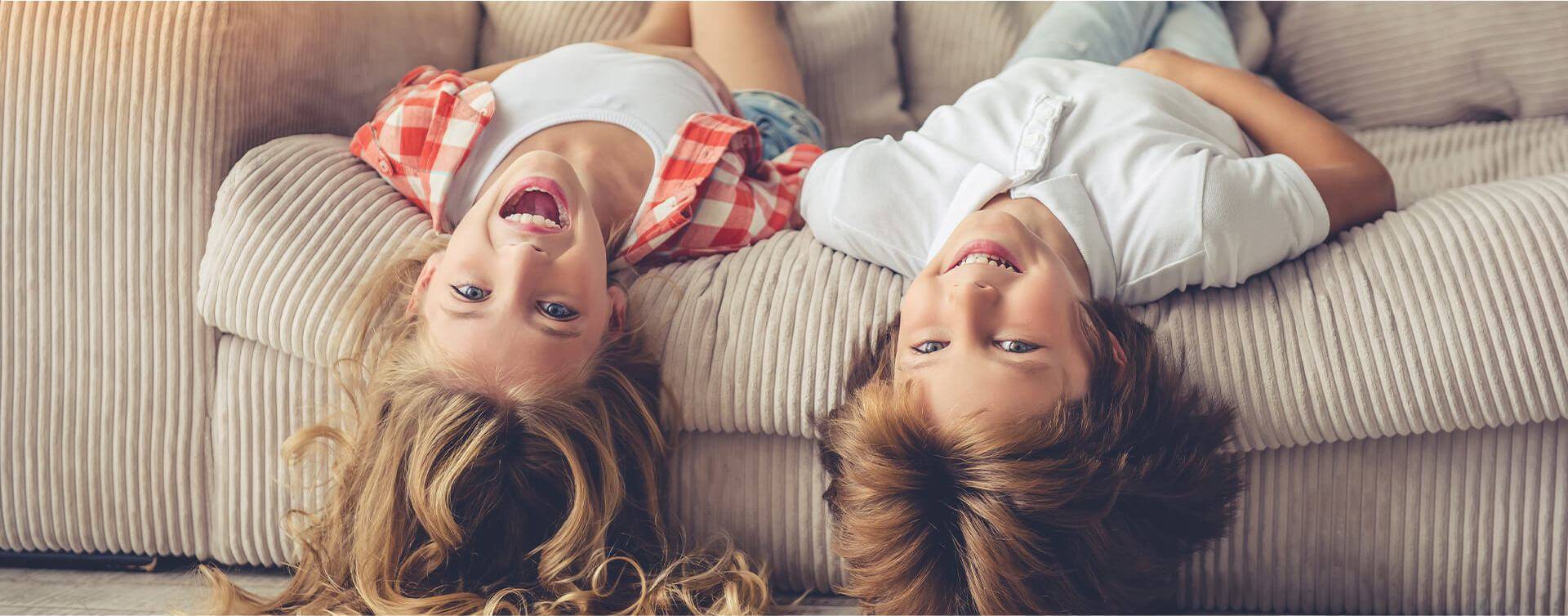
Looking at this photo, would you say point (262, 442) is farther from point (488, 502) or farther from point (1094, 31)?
point (1094, 31)

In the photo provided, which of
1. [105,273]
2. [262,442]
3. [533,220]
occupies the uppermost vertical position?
[533,220]

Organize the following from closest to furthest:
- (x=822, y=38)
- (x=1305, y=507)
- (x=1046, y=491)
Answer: (x=1046, y=491) < (x=1305, y=507) < (x=822, y=38)

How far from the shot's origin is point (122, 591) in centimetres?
101

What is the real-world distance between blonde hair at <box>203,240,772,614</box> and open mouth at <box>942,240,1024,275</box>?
0.31 meters

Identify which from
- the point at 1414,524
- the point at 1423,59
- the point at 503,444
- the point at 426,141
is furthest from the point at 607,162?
the point at 1423,59

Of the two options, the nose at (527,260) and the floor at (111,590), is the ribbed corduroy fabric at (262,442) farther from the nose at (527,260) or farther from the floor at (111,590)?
the nose at (527,260)

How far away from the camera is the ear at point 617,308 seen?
963 millimetres

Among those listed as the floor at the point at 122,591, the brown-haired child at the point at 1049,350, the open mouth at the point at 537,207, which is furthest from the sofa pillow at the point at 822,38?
the floor at the point at 122,591

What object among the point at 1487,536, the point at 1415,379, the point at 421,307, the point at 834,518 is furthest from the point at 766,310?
the point at 1487,536

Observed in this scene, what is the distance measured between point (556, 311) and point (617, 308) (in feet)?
0.27

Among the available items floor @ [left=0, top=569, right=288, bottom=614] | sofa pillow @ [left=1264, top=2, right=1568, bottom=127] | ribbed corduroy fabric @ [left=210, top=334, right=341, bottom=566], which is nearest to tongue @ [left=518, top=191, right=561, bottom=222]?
ribbed corduroy fabric @ [left=210, top=334, right=341, bottom=566]

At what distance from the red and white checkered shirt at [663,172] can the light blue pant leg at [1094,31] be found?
424 mm

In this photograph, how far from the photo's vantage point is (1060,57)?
49.6 inches

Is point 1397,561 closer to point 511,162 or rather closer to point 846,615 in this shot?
point 846,615
